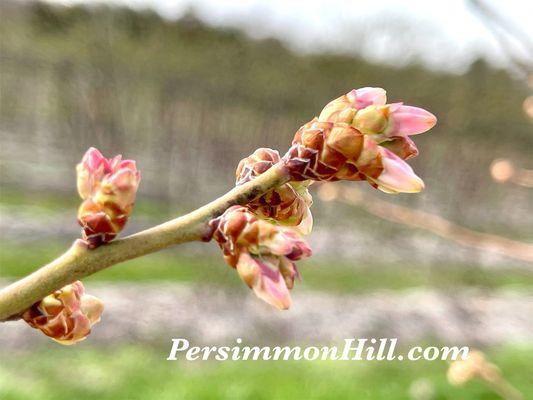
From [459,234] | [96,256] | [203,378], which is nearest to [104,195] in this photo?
[96,256]

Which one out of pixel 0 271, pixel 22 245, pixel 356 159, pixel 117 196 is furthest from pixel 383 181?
pixel 22 245

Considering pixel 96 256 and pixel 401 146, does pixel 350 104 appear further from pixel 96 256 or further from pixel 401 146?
pixel 96 256

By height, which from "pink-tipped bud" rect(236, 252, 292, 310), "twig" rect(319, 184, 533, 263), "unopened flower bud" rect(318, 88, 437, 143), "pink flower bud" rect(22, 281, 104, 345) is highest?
"unopened flower bud" rect(318, 88, 437, 143)

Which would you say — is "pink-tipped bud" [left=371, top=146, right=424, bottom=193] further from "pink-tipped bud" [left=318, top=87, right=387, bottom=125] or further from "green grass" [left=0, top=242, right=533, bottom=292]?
"green grass" [left=0, top=242, right=533, bottom=292]

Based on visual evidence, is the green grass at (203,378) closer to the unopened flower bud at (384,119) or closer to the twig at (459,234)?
the twig at (459,234)

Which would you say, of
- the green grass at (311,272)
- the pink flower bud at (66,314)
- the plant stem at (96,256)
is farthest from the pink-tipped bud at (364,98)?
the green grass at (311,272)

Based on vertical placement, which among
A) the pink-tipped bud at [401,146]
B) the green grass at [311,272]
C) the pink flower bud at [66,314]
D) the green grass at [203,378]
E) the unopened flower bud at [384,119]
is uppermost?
the unopened flower bud at [384,119]

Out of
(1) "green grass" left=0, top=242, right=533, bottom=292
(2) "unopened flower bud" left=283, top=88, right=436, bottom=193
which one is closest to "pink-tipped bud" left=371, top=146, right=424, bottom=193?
(2) "unopened flower bud" left=283, top=88, right=436, bottom=193
